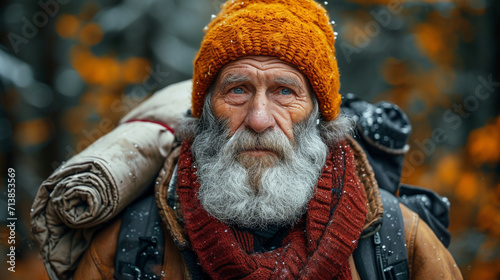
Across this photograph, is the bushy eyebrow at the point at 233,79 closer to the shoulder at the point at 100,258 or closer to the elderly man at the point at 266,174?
the elderly man at the point at 266,174

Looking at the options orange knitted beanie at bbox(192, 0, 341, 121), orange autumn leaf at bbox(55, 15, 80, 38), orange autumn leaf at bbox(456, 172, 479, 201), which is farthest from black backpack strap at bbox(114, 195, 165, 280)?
orange autumn leaf at bbox(456, 172, 479, 201)

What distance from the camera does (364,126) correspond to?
2617mm

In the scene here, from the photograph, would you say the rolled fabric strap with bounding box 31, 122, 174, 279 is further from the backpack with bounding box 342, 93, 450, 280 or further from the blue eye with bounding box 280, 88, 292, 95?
the backpack with bounding box 342, 93, 450, 280

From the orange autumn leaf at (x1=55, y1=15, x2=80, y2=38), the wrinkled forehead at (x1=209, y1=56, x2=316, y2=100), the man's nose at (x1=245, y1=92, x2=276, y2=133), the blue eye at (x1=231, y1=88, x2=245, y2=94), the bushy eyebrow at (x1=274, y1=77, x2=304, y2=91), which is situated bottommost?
the orange autumn leaf at (x1=55, y1=15, x2=80, y2=38)

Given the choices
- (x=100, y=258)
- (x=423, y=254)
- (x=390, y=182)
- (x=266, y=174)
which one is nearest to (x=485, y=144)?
(x=390, y=182)

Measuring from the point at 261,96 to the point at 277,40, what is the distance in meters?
0.29

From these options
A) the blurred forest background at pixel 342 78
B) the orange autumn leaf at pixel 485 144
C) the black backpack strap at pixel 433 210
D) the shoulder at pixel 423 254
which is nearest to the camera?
the shoulder at pixel 423 254

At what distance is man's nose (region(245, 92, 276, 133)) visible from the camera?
219 centimetres

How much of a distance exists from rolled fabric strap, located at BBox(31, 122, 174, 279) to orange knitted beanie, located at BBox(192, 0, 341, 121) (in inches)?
20.8

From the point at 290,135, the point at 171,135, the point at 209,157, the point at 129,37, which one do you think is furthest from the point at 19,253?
the point at 290,135

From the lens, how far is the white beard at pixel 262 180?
223cm

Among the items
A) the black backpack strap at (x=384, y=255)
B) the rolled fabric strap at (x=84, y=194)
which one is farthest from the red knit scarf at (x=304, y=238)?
the rolled fabric strap at (x=84, y=194)

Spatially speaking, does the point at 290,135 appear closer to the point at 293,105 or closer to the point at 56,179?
the point at 293,105

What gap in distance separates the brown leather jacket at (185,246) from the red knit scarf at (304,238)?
2.7 inches
